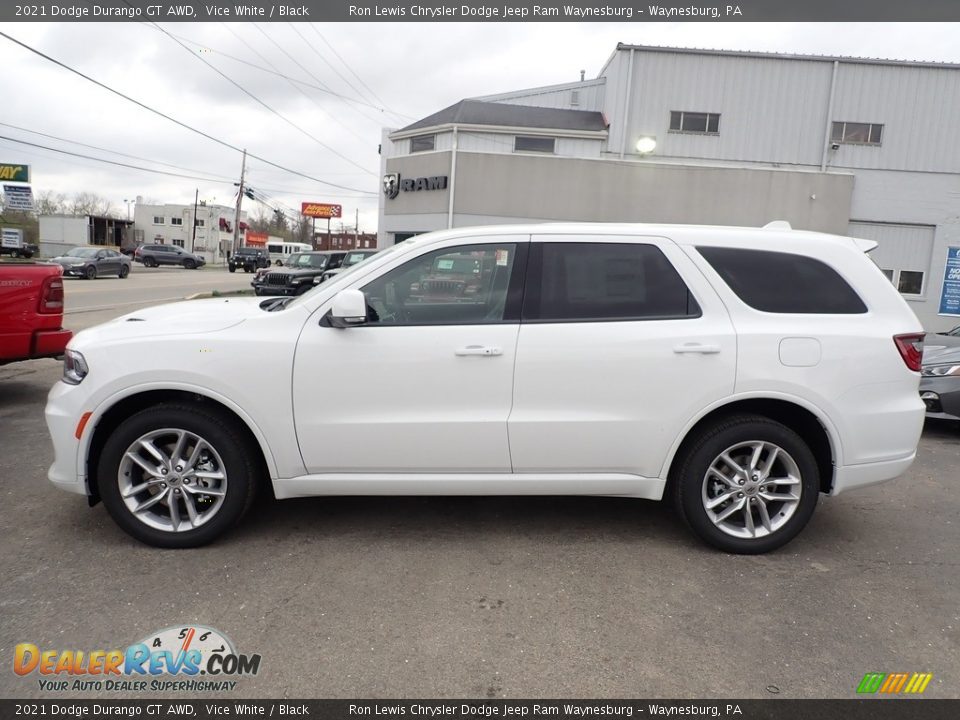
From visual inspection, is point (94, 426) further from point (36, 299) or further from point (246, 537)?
point (36, 299)

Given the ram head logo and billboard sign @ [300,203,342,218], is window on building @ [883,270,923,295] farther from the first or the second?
billboard sign @ [300,203,342,218]

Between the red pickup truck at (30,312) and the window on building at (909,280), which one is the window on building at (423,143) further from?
the red pickup truck at (30,312)

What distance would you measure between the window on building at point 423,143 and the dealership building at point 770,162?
3.21m

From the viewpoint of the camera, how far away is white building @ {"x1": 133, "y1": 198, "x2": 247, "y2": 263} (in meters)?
80.6

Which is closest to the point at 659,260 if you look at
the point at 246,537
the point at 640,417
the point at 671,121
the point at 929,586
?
the point at 640,417

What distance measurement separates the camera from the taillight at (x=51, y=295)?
6516mm

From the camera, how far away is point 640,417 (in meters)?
3.59

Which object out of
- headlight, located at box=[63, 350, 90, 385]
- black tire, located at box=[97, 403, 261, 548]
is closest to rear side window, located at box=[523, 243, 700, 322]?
black tire, located at box=[97, 403, 261, 548]

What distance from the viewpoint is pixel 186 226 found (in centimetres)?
8156

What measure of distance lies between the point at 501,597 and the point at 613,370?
130 cm

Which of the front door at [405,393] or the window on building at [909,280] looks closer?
the front door at [405,393]

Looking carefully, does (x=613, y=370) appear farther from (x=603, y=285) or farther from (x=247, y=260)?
(x=247, y=260)

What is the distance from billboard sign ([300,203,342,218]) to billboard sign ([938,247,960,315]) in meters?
78.0

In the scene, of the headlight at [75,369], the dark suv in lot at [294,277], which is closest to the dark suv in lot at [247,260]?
the dark suv in lot at [294,277]
